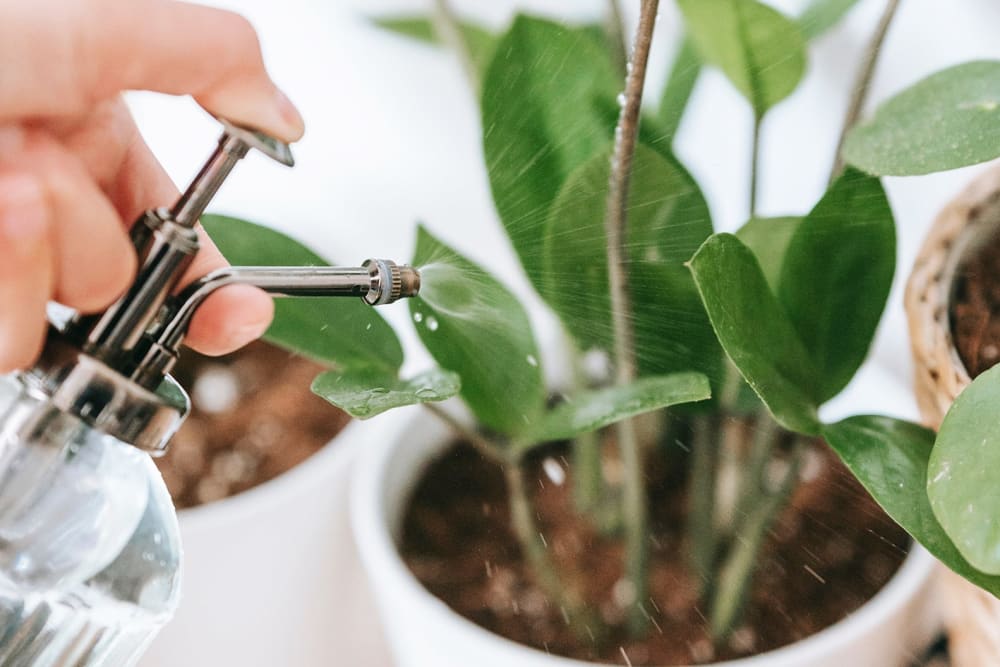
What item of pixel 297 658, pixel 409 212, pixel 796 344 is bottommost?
pixel 297 658

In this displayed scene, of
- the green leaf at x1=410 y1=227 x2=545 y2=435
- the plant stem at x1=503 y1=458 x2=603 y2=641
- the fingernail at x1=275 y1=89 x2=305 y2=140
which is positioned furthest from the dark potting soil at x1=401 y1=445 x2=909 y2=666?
the fingernail at x1=275 y1=89 x2=305 y2=140

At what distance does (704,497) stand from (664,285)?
124 mm

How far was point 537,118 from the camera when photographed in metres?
0.29

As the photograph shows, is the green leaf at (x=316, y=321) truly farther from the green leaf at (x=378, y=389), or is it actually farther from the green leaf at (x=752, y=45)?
the green leaf at (x=752, y=45)

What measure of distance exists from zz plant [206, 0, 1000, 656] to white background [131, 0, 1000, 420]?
17 cm

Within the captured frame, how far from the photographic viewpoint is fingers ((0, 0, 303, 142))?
0.18 m

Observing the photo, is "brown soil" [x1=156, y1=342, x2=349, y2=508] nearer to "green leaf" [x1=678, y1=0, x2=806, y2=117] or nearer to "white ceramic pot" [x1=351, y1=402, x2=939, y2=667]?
"white ceramic pot" [x1=351, y1=402, x2=939, y2=667]

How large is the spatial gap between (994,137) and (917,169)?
2cm

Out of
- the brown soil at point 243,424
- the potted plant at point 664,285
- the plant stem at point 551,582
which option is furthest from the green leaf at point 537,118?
the brown soil at point 243,424

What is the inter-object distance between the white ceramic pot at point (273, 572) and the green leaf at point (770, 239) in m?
0.20

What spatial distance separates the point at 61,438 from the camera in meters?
0.21

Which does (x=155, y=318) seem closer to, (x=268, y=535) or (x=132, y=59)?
(x=132, y=59)

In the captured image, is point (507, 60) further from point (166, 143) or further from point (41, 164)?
point (166, 143)

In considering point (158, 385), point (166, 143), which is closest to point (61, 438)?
point (158, 385)
